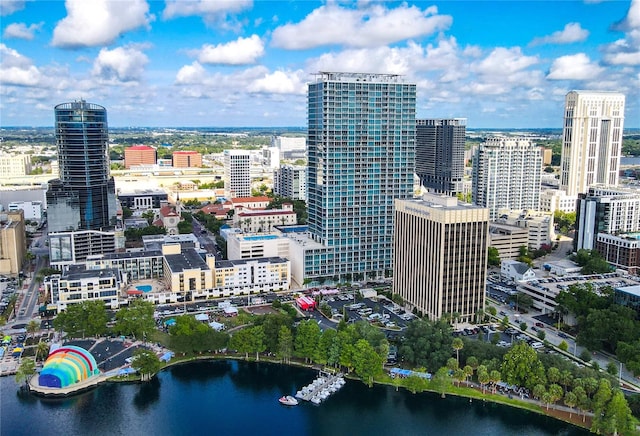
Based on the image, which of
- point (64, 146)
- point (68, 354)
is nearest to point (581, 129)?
point (64, 146)

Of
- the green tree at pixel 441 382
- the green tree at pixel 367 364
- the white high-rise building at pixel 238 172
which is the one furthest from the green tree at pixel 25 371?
the white high-rise building at pixel 238 172

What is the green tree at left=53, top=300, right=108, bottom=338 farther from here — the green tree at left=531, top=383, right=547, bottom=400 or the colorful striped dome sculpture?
the green tree at left=531, top=383, right=547, bottom=400

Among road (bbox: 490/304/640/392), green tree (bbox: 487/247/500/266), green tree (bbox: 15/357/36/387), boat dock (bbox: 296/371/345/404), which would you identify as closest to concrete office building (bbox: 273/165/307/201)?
green tree (bbox: 487/247/500/266)

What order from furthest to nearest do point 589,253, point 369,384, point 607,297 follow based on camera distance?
point 589,253 < point 607,297 < point 369,384

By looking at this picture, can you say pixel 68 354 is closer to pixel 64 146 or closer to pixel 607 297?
pixel 64 146

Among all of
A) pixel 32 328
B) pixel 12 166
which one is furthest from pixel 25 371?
pixel 12 166

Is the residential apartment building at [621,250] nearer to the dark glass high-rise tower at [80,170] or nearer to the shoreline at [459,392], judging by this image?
the shoreline at [459,392]

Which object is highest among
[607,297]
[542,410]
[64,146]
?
[64,146]
